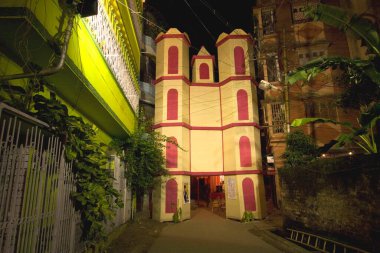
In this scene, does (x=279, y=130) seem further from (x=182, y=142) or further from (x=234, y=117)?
(x=182, y=142)

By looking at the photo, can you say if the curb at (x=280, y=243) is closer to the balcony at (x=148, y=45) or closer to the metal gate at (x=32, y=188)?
the metal gate at (x=32, y=188)

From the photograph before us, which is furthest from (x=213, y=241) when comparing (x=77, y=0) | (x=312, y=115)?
(x=312, y=115)

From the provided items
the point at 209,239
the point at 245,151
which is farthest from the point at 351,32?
the point at 245,151

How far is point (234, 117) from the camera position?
622 inches

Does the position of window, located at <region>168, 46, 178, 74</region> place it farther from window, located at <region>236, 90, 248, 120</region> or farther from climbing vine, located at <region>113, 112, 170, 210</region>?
climbing vine, located at <region>113, 112, 170, 210</region>

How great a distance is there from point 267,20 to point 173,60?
31.2 feet

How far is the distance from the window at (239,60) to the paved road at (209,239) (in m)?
9.91

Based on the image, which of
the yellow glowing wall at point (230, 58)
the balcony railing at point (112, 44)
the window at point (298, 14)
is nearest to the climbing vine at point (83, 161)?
the balcony railing at point (112, 44)

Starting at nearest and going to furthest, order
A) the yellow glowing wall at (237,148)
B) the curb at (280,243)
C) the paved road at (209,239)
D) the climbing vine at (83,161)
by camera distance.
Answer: the climbing vine at (83,161) < the curb at (280,243) < the paved road at (209,239) < the yellow glowing wall at (237,148)

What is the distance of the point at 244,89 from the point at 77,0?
1331cm

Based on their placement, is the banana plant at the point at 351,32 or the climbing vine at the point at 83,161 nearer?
the climbing vine at the point at 83,161

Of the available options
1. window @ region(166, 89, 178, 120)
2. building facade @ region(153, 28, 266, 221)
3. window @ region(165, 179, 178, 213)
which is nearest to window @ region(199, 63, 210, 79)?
building facade @ region(153, 28, 266, 221)

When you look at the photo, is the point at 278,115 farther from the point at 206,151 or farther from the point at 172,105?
the point at 172,105

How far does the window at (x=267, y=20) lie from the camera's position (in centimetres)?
1973
